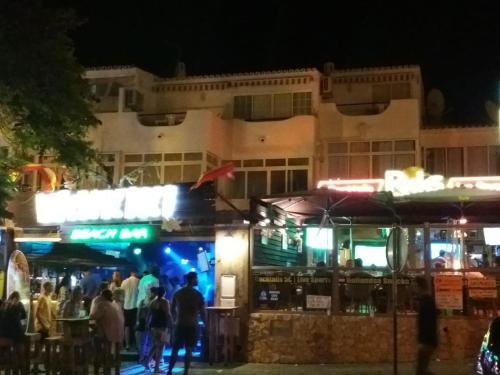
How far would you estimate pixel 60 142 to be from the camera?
13.9 metres

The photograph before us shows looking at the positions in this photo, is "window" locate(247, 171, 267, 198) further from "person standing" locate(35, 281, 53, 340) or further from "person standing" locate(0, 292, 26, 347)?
"person standing" locate(0, 292, 26, 347)

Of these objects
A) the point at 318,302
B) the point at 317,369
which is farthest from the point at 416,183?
the point at 317,369

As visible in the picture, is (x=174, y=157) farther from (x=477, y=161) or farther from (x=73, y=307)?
(x=477, y=161)

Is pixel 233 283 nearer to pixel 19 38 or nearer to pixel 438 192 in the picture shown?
pixel 438 192

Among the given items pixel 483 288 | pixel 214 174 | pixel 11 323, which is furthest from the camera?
pixel 214 174

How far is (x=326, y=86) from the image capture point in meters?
22.9

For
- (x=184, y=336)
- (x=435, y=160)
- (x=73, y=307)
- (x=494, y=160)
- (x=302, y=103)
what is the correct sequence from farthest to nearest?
(x=302, y=103) < (x=435, y=160) < (x=494, y=160) < (x=73, y=307) < (x=184, y=336)

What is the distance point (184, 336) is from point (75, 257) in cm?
581

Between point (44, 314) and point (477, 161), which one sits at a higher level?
point (477, 161)

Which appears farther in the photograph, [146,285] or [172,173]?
[172,173]

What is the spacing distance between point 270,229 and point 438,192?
3.64m

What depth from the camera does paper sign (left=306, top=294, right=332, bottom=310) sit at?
13641 millimetres

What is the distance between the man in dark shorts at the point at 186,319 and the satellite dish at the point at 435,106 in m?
15.0

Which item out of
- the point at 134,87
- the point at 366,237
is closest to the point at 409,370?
the point at 366,237
